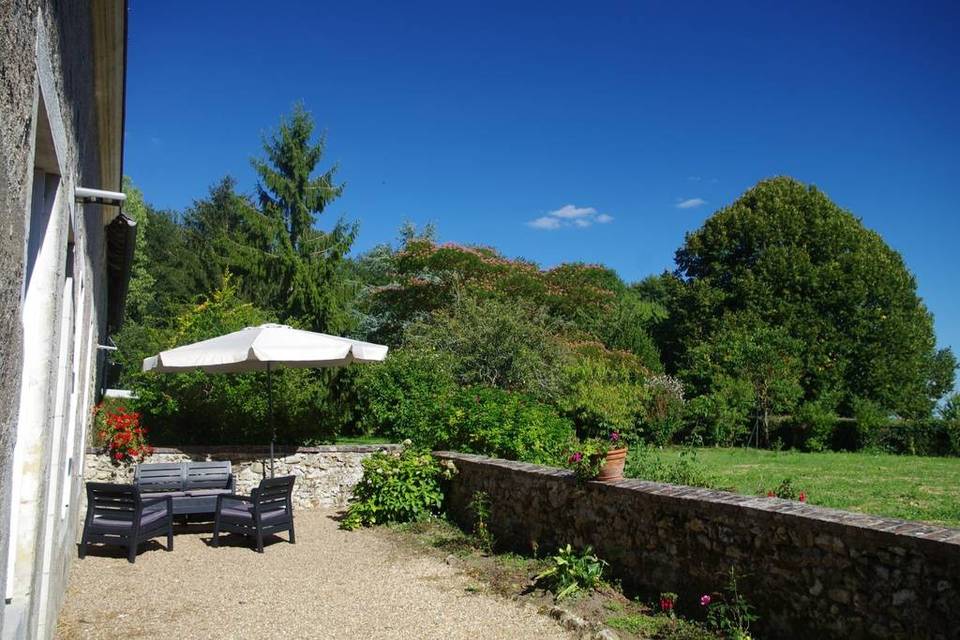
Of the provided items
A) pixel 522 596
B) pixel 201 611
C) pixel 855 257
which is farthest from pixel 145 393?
pixel 855 257

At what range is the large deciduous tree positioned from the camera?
88.8 ft

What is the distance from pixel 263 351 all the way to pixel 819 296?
24123 millimetres

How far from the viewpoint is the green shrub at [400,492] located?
9148mm

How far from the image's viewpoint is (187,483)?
29.7 ft

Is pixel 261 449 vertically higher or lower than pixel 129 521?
higher

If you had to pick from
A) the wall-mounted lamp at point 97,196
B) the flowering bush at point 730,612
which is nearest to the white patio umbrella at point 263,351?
the wall-mounted lamp at point 97,196

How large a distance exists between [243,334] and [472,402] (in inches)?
126

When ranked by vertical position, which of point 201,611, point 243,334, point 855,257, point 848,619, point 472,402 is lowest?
point 201,611

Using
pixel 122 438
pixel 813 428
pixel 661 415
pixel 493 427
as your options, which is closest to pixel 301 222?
pixel 661 415

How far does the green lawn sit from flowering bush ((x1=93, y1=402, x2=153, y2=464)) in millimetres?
7564

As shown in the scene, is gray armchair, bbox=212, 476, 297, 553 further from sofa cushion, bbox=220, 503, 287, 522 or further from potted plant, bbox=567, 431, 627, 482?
potted plant, bbox=567, 431, 627, 482

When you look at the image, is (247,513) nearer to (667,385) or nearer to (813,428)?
(667,385)

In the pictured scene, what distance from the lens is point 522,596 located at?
19.6 feet

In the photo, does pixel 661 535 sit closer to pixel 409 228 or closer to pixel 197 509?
pixel 197 509
